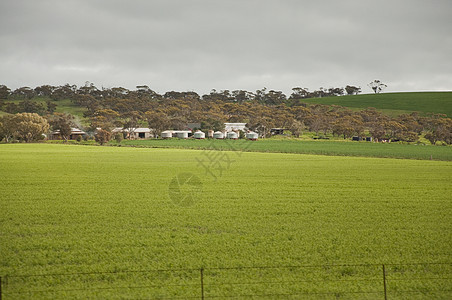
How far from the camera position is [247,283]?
11.0 m

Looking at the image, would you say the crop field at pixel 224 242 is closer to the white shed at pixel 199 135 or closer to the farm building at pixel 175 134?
the white shed at pixel 199 135

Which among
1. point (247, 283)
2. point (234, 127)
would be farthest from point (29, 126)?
point (247, 283)

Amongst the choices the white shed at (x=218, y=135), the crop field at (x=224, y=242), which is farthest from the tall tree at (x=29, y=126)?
the crop field at (x=224, y=242)

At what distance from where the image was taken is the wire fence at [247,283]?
10.3 m

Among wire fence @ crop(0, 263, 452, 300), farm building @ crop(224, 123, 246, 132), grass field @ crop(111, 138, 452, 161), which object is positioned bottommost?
wire fence @ crop(0, 263, 452, 300)

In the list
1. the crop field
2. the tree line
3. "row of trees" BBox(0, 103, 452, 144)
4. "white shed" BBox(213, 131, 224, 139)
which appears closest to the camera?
the crop field

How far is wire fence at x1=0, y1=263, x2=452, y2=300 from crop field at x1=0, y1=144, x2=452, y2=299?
0.11 ft

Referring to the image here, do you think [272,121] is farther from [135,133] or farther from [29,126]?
[29,126]

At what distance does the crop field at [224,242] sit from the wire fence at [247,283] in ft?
0.11

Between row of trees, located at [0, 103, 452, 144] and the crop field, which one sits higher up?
row of trees, located at [0, 103, 452, 144]

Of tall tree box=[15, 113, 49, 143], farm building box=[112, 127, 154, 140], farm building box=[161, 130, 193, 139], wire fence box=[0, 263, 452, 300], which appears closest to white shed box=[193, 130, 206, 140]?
farm building box=[161, 130, 193, 139]

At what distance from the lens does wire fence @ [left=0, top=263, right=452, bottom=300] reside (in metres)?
10.3

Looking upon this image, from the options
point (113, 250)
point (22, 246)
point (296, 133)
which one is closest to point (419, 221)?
point (113, 250)

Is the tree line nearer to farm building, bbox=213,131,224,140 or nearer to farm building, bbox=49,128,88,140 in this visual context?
farm building, bbox=49,128,88,140
